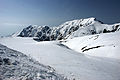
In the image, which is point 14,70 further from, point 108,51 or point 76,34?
point 76,34

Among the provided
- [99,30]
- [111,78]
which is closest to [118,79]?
[111,78]

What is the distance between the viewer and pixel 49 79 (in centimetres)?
695

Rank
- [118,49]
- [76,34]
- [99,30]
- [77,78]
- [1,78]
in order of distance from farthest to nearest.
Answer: [99,30]
[76,34]
[118,49]
[77,78]
[1,78]

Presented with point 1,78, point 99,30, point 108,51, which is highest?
point 99,30

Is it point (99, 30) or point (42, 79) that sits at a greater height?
point (99, 30)

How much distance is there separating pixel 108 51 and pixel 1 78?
97.0ft

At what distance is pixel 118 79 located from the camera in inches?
402

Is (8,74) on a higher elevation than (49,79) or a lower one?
higher

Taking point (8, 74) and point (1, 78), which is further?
point (8, 74)

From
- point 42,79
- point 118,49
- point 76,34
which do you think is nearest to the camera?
point 42,79

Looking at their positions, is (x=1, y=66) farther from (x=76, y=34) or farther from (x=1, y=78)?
(x=76, y=34)

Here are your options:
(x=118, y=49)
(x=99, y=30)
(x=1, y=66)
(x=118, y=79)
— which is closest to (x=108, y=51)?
(x=118, y=49)

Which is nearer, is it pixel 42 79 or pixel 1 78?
pixel 1 78

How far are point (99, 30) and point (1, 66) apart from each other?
146479 millimetres
